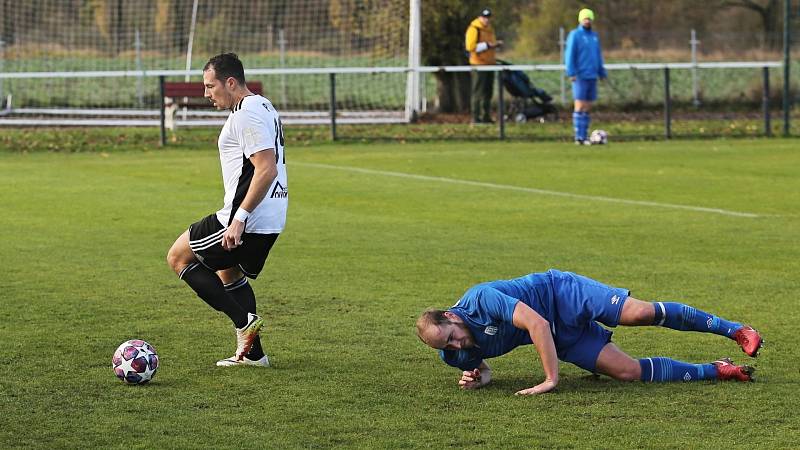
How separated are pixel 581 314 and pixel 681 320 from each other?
52 centimetres

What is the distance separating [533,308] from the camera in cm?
633

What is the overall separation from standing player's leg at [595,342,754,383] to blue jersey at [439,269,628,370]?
0.20 meters

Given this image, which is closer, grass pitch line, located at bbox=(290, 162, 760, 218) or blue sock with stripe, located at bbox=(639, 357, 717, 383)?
blue sock with stripe, located at bbox=(639, 357, 717, 383)

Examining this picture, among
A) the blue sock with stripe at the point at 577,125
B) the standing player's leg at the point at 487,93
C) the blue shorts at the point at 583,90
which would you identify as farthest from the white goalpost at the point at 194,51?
the blue shorts at the point at 583,90

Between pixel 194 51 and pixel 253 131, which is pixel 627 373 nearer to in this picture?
pixel 253 131

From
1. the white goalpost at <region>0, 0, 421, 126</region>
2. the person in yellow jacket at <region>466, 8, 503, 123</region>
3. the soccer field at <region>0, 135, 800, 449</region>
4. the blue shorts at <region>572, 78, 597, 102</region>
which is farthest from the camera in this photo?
the white goalpost at <region>0, 0, 421, 126</region>

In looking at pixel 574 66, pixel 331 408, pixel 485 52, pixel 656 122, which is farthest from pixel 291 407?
pixel 656 122

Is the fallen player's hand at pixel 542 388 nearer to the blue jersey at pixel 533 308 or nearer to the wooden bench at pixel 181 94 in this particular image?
the blue jersey at pixel 533 308

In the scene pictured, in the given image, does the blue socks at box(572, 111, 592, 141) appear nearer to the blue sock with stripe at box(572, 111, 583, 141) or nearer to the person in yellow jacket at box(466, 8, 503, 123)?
the blue sock with stripe at box(572, 111, 583, 141)

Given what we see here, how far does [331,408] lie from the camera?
6.07 m

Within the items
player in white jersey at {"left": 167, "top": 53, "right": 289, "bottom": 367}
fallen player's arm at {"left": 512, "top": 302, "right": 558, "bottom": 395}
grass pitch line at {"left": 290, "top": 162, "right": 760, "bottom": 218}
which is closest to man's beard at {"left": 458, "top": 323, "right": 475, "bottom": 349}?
fallen player's arm at {"left": 512, "top": 302, "right": 558, "bottom": 395}

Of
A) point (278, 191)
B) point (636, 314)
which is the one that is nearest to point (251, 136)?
point (278, 191)

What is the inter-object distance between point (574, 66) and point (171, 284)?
12.7 m

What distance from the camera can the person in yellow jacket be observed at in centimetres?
2380
